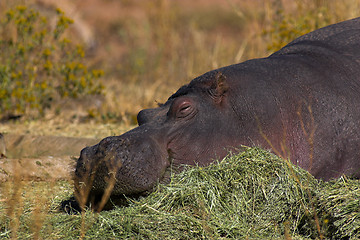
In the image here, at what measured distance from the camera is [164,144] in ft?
11.0

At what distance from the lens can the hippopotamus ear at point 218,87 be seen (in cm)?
354

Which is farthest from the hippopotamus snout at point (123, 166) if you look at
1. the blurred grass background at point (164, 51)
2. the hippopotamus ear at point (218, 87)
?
the blurred grass background at point (164, 51)

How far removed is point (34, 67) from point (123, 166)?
12.5 feet

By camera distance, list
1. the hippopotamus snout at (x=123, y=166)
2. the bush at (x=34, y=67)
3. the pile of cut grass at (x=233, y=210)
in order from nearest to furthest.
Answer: the pile of cut grass at (x=233, y=210) < the hippopotamus snout at (x=123, y=166) < the bush at (x=34, y=67)

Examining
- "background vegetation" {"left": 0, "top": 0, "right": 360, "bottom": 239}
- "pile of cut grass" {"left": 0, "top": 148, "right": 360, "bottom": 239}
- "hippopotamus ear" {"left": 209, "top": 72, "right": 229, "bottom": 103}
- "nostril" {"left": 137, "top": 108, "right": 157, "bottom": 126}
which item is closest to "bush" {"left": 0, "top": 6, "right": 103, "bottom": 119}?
"background vegetation" {"left": 0, "top": 0, "right": 360, "bottom": 239}

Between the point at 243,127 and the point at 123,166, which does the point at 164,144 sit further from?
the point at 243,127

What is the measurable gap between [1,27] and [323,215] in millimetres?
5312

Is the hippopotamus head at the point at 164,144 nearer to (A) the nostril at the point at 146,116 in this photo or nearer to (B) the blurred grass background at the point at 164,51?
(A) the nostril at the point at 146,116

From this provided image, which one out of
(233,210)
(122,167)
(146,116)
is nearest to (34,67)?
(146,116)

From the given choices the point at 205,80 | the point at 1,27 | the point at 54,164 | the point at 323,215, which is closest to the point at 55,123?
the point at 1,27

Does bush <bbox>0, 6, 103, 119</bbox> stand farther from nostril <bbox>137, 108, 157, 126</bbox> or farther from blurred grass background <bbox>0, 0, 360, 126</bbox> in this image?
nostril <bbox>137, 108, 157, 126</bbox>

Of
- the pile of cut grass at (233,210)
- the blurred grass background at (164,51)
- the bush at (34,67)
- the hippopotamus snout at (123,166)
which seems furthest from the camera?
the blurred grass background at (164,51)

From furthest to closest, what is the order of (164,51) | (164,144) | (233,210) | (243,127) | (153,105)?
(164,51), (153,105), (243,127), (164,144), (233,210)

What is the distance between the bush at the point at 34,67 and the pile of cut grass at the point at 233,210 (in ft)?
11.7
